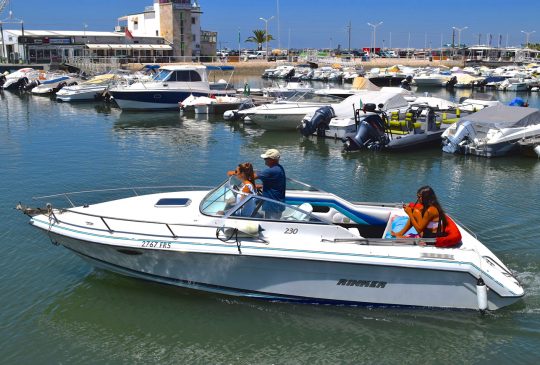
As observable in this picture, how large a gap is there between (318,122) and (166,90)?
1405 centimetres

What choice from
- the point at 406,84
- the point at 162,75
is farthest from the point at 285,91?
the point at 406,84

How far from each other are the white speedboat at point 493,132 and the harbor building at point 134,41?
54241 millimetres

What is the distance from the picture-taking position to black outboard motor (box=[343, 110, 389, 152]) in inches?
864

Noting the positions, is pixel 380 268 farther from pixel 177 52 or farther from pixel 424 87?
pixel 177 52

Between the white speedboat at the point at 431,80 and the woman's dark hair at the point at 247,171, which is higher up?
the white speedboat at the point at 431,80

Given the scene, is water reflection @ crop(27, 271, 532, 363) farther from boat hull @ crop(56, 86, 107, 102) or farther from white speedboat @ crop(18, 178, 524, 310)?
boat hull @ crop(56, 86, 107, 102)

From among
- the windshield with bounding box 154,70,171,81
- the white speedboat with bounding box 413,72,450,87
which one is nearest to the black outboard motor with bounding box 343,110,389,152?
the windshield with bounding box 154,70,171,81

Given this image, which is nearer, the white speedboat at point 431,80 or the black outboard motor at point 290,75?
the white speedboat at point 431,80

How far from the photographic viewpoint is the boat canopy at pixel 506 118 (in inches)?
838

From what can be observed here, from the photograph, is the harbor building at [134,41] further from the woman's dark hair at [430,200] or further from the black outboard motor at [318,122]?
the woman's dark hair at [430,200]

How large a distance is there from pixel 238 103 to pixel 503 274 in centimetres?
2683

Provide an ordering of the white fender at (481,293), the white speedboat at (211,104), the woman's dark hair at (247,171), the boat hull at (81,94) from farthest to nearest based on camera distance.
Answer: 1. the boat hull at (81,94)
2. the white speedboat at (211,104)
3. the woman's dark hair at (247,171)
4. the white fender at (481,293)

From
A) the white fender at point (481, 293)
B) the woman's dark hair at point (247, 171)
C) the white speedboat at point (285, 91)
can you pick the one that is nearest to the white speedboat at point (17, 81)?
the white speedboat at point (285, 91)

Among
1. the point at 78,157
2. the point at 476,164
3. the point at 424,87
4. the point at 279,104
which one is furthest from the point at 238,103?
the point at 424,87
